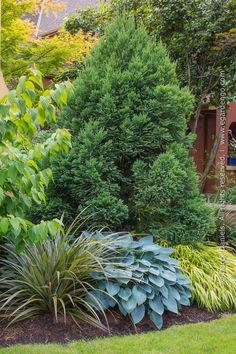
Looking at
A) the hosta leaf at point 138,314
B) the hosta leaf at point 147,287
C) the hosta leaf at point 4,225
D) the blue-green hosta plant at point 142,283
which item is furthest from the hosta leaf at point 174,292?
the hosta leaf at point 4,225

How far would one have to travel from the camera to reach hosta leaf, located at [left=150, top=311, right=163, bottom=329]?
3.82m

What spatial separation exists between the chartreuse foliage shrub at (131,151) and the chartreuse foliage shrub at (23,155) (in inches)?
60.4

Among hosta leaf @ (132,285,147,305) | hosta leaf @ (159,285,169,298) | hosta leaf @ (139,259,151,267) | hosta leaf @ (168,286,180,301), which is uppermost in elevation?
hosta leaf @ (139,259,151,267)

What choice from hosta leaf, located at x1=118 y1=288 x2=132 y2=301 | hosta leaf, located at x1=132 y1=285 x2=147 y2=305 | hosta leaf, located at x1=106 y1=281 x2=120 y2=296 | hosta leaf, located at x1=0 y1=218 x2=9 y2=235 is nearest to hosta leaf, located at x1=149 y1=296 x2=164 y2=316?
hosta leaf, located at x1=132 y1=285 x2=147 y2=305

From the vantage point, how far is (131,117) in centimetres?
486

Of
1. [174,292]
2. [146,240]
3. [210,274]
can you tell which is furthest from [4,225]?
[210,274]

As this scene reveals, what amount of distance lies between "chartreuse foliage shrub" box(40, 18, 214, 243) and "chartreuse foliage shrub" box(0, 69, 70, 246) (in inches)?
60.4

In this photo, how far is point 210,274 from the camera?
4.75 meters

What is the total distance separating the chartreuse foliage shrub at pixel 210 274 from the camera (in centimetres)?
436

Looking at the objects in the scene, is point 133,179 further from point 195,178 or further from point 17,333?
point 17,333

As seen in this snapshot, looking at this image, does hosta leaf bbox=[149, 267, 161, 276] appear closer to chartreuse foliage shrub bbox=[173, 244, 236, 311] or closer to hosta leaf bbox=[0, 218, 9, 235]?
chartreuse foliage shrub bbox=[173, 244, 236, 311]

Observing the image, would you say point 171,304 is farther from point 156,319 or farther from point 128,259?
point 128,259

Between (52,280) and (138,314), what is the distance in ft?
2.72

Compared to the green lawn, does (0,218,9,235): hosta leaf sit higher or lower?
higher
